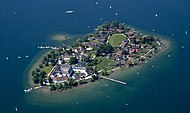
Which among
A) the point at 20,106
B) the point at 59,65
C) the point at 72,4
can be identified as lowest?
the point at 20,106

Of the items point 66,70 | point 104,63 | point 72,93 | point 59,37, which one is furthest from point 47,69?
point 59,37

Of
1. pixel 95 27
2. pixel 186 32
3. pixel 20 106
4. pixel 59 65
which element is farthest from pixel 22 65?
pixel 186 32

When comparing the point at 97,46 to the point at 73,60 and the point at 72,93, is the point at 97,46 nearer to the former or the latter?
the point at 73,60

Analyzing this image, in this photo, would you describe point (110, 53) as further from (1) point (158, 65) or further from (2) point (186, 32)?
(2) point (186, 32)

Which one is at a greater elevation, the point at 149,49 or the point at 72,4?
the point at 72,4

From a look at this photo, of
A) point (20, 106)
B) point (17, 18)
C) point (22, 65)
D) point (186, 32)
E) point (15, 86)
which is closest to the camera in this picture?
point (20, 106)

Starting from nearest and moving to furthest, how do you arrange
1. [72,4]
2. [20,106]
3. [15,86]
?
[20,106] < [15,86] < [72,4]

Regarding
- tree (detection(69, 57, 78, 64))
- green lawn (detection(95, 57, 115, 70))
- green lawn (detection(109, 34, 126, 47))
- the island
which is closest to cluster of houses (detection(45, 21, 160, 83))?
the island

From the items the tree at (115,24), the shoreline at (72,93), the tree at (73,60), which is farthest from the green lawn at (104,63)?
the tree at (115,24)
